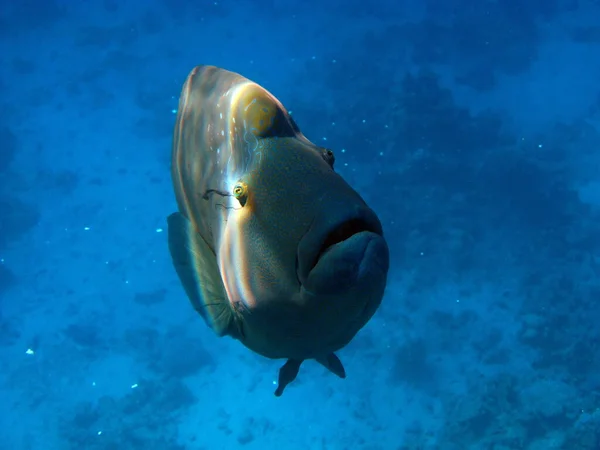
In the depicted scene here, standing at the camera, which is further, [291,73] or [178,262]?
[291,73]

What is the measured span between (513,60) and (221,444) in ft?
72.4

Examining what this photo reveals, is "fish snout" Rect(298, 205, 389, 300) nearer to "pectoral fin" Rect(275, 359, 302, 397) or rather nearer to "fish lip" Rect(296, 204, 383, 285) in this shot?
"fish lip" Rect(296, 204, 383, 285)

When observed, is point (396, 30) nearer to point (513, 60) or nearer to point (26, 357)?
point (513, 60)

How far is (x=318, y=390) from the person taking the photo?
16312 millimetres

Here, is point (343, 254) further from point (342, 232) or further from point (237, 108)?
point (237, 108)

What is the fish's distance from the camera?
1096 mm

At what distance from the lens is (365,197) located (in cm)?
1778

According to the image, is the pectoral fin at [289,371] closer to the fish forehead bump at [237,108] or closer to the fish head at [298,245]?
the fish head at [298,245]

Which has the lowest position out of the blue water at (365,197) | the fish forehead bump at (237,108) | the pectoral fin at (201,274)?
the blue water at (365,197)

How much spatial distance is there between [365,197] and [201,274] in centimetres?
1626

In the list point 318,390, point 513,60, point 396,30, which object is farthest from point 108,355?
point 513,60

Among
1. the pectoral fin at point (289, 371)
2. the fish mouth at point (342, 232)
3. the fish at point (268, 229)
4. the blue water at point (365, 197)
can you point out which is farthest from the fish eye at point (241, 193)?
the blue water at point (365, 197)

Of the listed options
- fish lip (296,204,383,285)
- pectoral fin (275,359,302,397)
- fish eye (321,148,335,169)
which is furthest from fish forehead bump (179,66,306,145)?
pectoral fin (275,359,302,397)

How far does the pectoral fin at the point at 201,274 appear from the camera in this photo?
1.73 metres
